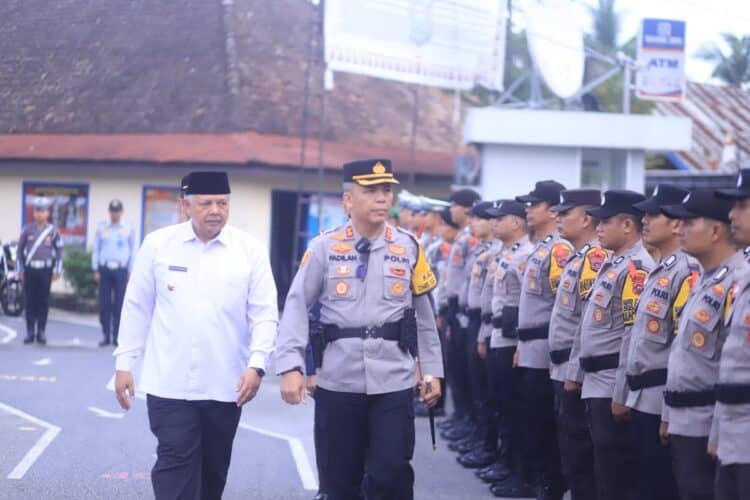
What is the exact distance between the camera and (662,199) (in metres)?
6.56

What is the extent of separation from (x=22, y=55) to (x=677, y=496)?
9.68 metres

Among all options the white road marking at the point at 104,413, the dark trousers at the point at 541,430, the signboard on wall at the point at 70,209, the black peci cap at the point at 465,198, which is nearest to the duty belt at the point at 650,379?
the dark trousers at the point at 541,430

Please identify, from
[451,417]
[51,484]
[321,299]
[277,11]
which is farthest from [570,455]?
[277,11]

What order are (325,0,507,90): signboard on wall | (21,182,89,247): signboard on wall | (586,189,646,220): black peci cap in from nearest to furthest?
(586,189,646,220): black peci cap
(325,0,507,90): signboard on wall
(21,182,89,247): signboard on wall

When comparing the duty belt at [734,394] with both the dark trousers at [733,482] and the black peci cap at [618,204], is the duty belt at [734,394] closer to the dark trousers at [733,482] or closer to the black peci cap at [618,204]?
the dark trousers at [733,482]

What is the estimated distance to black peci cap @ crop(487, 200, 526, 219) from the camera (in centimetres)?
976

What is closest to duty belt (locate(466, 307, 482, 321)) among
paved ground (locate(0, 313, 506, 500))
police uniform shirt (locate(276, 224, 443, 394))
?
paved ground (locate(0, 313, 506, 500))

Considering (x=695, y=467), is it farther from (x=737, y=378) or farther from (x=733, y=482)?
(x=737, y=378)

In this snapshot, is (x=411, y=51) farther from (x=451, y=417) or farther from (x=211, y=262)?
(x=211, y=262)

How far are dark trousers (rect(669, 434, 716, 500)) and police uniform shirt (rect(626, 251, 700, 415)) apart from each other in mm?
597

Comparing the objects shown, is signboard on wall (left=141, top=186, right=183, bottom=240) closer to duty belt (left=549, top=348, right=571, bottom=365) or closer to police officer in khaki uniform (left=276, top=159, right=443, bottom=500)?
duty belt (left=549, top=348, right=571, bottom=365)

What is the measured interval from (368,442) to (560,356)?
1.72m

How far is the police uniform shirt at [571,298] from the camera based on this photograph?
7.63m

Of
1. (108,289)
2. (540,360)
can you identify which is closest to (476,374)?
(540,360)
